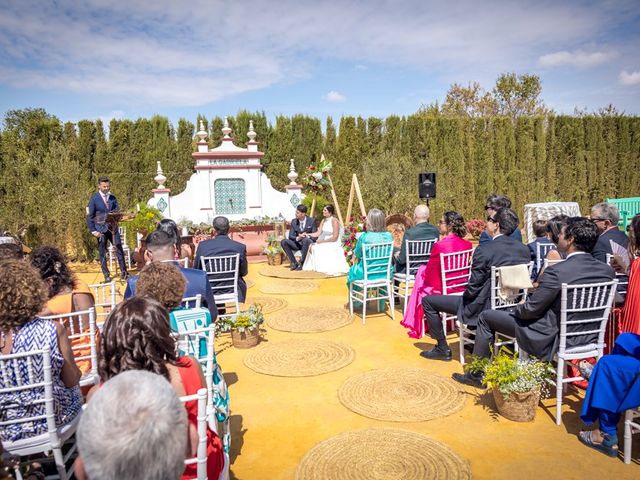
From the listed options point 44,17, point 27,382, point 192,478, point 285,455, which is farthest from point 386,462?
point 44,17

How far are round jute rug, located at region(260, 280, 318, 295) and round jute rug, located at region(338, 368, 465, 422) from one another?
345 cm

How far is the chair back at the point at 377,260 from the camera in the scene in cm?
575

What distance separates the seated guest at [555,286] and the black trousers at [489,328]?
18 cm

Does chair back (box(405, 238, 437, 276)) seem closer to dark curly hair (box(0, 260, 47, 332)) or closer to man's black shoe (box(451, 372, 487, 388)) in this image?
man's black shoe (box(451, 372, 487, 388))

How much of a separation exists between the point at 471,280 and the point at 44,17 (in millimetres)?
10509

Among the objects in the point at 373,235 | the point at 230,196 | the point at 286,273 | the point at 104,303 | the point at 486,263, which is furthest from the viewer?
the point at 230,196

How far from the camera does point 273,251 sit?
393 inches

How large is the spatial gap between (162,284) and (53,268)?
117 cm

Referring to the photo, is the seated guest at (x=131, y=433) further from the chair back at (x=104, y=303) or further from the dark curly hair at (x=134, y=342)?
the chair back at (x=104, y=303)

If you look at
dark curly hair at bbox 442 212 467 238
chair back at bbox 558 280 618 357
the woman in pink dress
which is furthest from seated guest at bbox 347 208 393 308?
chair back at bbox 558 280 618 357

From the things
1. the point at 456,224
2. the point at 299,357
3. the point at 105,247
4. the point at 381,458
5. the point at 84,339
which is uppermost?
the point at 456,224

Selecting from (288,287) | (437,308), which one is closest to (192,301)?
(437,308)

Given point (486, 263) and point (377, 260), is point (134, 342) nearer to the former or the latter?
point (486, 263)

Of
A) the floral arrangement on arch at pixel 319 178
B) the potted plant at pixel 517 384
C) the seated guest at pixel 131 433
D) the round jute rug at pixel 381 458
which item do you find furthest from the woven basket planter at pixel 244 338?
the floral arrangement on arch at pixel 319 178
